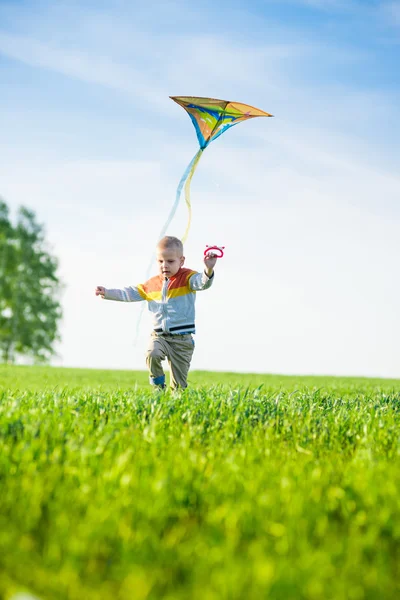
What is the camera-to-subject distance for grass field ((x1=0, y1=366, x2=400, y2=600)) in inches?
90.0

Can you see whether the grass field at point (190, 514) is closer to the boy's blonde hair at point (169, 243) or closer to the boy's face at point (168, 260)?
the boy's face at point (168, 260)

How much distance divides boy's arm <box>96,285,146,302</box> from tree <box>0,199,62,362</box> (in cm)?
2460

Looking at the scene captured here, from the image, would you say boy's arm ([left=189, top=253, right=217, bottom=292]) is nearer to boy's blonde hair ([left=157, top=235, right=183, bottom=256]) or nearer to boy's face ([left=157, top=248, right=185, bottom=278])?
boy's face ([left=157, top=248, right=185, bottom=278])

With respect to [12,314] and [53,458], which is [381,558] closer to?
[53,458]

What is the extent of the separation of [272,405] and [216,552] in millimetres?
3728

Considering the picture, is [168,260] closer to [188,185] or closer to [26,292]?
[188,185]

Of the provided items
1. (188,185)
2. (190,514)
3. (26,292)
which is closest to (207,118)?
(188,185)

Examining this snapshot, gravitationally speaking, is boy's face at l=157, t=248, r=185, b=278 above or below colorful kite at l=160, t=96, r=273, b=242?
below

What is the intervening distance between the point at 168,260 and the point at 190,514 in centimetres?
500

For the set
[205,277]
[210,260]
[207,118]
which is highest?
[207,118]

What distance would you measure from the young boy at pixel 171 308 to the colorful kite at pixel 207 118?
0.34 meters

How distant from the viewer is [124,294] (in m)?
8.17

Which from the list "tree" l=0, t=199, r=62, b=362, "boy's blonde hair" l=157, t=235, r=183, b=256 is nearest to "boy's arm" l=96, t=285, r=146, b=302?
"boy's blonde hair" l=157, t=235, r=183, b=256

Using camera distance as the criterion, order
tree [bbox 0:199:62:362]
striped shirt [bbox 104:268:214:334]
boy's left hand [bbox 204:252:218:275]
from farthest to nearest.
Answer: tree [bbox 0:199:62:362]
striped shirt [bbox 104:268:214:334]
boy's left hand [bbox 204:252:218:275]
